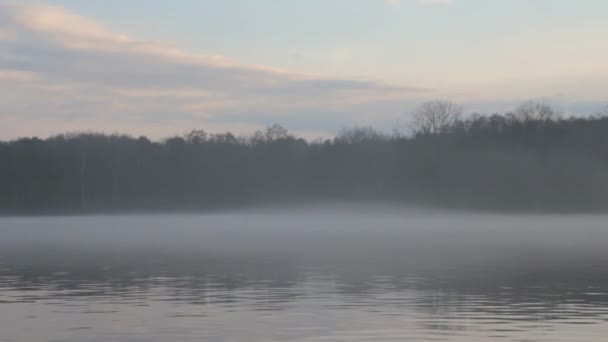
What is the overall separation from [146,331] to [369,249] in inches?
1224

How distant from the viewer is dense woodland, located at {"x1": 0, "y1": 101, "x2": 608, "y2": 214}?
5103 inches

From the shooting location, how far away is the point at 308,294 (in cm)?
2714

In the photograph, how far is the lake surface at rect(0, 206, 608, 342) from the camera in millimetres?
19875

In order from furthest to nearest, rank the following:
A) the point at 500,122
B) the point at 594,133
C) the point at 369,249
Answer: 1. the point at 500,122
2. the point at 594,133
3. the point at 369,249

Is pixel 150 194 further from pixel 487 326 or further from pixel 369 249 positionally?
pixel 487 326

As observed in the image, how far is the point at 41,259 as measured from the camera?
43625 mm

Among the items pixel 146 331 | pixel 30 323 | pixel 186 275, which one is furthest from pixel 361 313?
pixel 186 275

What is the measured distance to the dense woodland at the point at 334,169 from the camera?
130 m

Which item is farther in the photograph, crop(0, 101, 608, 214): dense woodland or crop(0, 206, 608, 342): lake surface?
crop(0, 101, 608, 214): dense woodland

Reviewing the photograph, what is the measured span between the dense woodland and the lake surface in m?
80.4

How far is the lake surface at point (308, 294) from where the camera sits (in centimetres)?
1988

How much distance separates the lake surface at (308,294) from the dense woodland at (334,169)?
264 ft

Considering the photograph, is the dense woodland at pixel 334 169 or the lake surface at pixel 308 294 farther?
the dense woodland at pixel 334 169

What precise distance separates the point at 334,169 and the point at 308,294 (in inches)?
4784
